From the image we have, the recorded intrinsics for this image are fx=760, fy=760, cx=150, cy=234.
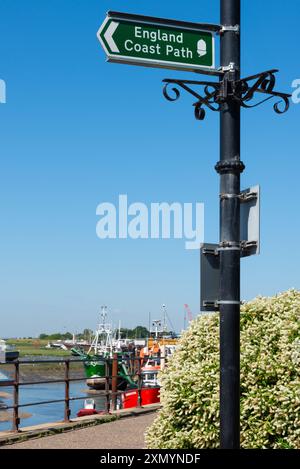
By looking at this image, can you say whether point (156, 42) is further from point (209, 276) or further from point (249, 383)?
point (249, 383)

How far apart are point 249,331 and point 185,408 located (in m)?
1.01

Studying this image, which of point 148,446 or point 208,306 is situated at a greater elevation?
point 208,306

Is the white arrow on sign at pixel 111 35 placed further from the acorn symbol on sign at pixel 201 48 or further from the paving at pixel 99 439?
the paving at pixel 99 439

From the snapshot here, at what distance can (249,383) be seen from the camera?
24.0ft

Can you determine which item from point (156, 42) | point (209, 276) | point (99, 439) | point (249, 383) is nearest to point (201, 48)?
point (156, 42)

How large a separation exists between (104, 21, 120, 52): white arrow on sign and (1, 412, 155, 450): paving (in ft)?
21.5

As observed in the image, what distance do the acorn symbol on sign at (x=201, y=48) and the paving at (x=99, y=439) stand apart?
6.40m

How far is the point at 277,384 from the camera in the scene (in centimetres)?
716

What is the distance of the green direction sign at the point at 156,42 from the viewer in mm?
5449

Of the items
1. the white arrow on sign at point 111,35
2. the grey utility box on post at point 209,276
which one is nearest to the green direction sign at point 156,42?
the white arrow on sign at point 111,35

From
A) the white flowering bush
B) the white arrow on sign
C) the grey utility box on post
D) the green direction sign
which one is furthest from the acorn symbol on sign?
the white flowering bush

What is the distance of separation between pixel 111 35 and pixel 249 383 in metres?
3.62
